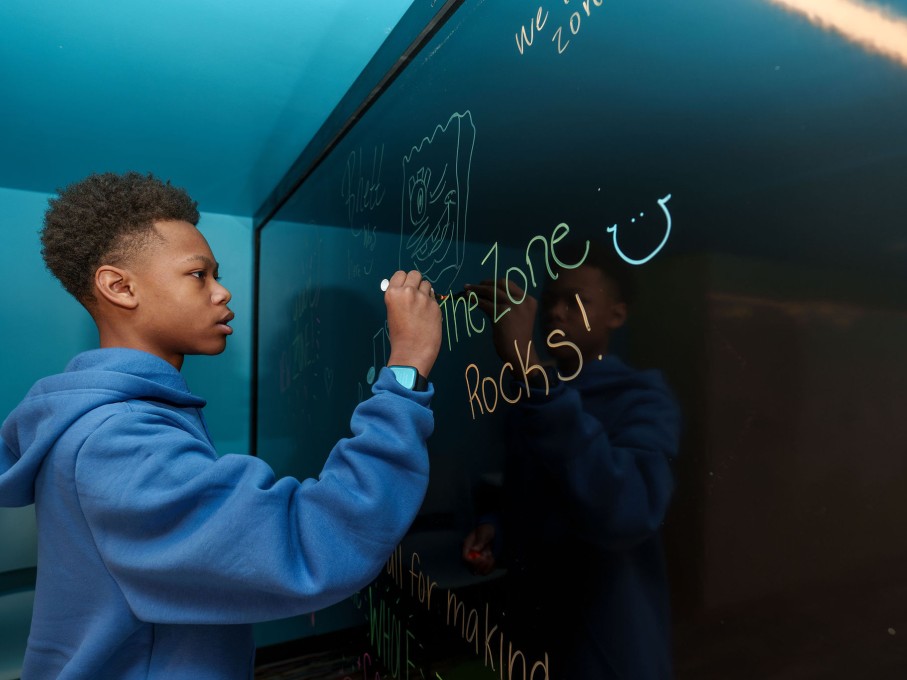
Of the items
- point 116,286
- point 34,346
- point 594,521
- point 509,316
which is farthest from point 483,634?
point 34,346

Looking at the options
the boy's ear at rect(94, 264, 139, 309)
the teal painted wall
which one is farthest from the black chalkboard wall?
the teal painted wall

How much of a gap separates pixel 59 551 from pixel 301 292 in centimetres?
107

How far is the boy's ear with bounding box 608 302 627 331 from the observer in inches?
19.7

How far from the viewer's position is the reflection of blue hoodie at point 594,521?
18.9 inches

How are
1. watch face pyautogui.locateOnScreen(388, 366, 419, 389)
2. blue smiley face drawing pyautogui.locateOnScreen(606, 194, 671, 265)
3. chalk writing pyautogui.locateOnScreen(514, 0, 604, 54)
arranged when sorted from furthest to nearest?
1. watch face pyautogui.locateOnScreen(388, 366, 419, 389)
2. chalk writing pyautogui.locateOnScreen(514, 0, 604, 54)
3. blue smiley face drawing pyautogui.locateOnScreen(606, 194, 671, 265)

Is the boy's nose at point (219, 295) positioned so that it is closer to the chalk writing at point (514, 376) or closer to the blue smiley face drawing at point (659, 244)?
the chalk writing at point (514, 376)

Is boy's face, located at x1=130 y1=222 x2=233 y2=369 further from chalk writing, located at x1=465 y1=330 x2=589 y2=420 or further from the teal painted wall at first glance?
the teal painted wall

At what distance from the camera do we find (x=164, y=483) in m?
Result: 0.62

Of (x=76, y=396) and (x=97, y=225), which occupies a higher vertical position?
(x=97, y=225)

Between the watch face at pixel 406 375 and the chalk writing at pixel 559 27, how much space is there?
38 cm

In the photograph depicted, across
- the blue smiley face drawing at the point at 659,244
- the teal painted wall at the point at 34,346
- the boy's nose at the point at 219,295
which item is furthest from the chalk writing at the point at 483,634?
the teal painted wall at the point at 34,346

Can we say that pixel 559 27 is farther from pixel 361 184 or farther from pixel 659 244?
pixel 361 184

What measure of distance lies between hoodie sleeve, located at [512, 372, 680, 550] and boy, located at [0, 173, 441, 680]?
145mm

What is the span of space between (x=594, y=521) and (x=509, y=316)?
0.25 meters
